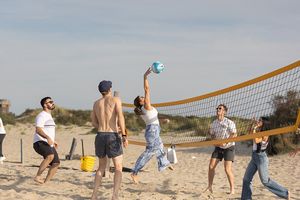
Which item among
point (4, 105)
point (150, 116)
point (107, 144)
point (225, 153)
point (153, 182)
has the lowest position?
point (153, 182)

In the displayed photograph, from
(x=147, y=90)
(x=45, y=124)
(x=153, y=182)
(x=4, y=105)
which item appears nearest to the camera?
(x=147, y=90)

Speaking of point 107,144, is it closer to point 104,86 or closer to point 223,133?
point 104,86

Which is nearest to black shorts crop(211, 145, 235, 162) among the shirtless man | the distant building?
the shirtless man

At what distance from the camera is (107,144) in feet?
23.0

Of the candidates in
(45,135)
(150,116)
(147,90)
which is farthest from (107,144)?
(45,135)

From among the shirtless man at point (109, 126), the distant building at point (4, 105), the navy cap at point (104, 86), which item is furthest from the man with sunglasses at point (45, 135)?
the distant building at point (4, 105)

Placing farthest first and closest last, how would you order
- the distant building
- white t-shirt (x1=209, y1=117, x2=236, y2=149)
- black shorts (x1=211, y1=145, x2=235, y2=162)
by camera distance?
the distant building, black shorts (x1=211, y1=145, x2=235, y2=162), white t-shirt (x1=209, y1=117, x2=236, y2=149)

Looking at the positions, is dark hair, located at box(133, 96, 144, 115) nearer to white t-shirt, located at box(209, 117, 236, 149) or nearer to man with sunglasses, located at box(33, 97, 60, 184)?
white t-shirt, located at box(209, 117, 236, 149)

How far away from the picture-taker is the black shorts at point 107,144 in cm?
701

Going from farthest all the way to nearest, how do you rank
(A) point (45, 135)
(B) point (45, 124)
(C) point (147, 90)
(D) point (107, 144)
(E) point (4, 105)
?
(E) point (4, 105) < (B) point (45, 124) < (A) point (45, 135) < (C) point (147, 90) < (D) point (107, 144)

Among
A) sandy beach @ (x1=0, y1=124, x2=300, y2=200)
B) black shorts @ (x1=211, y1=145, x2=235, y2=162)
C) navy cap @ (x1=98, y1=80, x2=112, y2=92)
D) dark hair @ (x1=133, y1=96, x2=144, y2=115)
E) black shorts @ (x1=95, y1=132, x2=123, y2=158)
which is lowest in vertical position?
sandy beach @ (x1=0, y1=124, x2=300, y2=200)

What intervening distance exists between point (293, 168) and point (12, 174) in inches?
287

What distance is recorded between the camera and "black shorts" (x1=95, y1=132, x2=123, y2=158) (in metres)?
7.01

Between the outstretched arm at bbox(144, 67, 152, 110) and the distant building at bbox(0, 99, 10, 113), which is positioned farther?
the distant building at bbox(0, 99, 10, 113)
